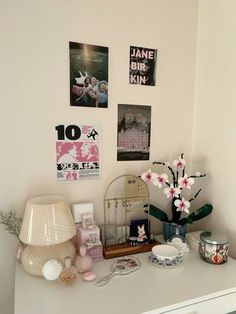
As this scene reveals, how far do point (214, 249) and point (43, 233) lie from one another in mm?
718

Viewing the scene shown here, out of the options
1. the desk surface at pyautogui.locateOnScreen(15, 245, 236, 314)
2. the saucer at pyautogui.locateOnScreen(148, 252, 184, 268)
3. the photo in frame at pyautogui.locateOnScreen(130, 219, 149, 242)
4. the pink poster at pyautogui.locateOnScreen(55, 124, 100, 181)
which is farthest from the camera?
the photo in frame at pyautogui.locateOnScreen(130, 219, 149, 242)

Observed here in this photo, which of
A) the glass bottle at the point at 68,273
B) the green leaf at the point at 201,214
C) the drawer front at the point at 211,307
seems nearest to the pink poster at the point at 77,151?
the glass bottle at the point at 68,273

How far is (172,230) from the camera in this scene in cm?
127

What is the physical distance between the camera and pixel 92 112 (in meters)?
1.22

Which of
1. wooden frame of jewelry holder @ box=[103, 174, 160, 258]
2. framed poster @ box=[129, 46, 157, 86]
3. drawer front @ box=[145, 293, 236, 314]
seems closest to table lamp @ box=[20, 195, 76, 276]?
wooden frame of jewelry holder @ box=[103, 174, 160, 258]

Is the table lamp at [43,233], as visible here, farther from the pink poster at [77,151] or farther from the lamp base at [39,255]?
the pink poster at [77,151]

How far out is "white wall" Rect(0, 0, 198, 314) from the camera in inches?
42.3

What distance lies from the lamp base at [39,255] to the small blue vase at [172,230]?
20.2 inches

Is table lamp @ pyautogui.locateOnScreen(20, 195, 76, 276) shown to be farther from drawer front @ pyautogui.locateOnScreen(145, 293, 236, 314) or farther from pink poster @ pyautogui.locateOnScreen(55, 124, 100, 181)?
drawer front @ pyautogui.locateOnScreen(145, 293, 236, 314)

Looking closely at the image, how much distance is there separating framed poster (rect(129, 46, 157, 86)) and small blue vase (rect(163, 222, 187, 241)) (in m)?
0.74

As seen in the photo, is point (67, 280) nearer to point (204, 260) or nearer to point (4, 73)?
point (204, 260)

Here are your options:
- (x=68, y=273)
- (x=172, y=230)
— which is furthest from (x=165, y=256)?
(x=68, y=273)

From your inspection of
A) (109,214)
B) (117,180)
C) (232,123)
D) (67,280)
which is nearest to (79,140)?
(117,180)

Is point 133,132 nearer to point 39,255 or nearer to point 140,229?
point 140,229
